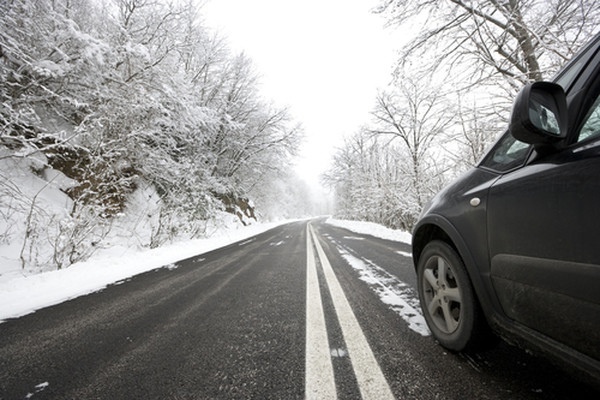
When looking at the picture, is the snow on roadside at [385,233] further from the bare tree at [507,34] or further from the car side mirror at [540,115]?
the car side mirror at [540,115]

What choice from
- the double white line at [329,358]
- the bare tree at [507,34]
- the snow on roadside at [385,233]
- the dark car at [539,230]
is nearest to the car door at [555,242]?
the dark car at [539,230]

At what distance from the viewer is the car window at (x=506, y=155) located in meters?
1.22

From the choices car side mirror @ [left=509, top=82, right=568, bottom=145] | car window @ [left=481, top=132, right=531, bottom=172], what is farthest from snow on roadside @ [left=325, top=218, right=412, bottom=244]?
car side mirror @ [left=509, top=82, right=568, bottom=145]

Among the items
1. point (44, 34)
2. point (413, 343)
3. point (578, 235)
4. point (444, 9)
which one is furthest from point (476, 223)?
point (44, 34)

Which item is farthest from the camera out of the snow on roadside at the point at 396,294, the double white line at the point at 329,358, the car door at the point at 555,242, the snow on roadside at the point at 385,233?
the snow on roadside at the point at 385,233

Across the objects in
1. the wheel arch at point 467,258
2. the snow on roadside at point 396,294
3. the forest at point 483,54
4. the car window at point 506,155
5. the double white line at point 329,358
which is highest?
the forest at point 483,54

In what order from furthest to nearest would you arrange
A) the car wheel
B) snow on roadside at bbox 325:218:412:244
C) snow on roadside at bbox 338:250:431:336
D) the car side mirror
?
snow on roadside at bbox 325:218:412:244 < snow on roadside at bbox 338:250:431:336 < the car wheel < the car side mirror

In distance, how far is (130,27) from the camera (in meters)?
8.28

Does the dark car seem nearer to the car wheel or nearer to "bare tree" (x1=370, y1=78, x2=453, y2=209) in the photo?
the car wheel

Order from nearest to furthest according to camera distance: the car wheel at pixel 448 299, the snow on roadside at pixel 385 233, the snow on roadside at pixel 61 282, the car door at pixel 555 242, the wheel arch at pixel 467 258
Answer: the car door at pixel 555 242 < the wheel arch at pixel 467 258 < the car wheel at pixel 448 299 < the snow on roadside at pixel 61 282 < the snow on roadside at pixel 385 233

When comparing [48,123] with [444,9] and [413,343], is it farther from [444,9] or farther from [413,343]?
[444,9]

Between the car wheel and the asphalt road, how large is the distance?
0.11m

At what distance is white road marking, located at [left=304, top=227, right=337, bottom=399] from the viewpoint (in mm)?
1116

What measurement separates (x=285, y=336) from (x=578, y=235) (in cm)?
173
